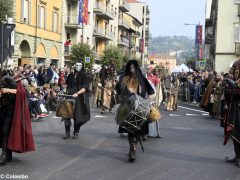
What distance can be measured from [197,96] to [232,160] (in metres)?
19.2

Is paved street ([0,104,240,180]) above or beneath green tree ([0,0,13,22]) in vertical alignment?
beneath

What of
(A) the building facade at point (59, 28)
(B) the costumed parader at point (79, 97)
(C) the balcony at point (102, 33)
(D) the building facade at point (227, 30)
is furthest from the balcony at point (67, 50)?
(B) the costumed parader at point (79, 97)

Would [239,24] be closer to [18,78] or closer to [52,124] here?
[52,124]

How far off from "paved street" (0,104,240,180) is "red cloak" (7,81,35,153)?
0.96 ft

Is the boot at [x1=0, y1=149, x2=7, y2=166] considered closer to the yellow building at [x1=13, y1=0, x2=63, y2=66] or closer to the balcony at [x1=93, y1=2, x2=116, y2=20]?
the yellow building at [x1=13, y1=0, x2=63, y2=66]

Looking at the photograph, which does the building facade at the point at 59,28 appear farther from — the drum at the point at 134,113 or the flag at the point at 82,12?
the drum at the point at 134,113

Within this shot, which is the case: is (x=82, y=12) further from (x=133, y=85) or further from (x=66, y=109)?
(x=133, y=85)

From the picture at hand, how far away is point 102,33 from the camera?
6569cm

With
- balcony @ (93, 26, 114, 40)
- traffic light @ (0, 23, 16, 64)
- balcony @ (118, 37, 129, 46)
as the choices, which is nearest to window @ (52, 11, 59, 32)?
balcony @ (93, 26, 114, 40)

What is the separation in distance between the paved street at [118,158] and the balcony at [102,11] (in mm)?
50349

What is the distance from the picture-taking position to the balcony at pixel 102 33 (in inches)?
2468

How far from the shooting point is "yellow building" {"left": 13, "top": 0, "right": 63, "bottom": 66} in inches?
1384

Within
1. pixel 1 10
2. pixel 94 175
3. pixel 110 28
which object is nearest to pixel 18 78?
pixel 94 175

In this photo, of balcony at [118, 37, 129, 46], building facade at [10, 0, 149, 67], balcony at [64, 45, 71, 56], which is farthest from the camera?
balcony at [118, 37, 129, 46]
